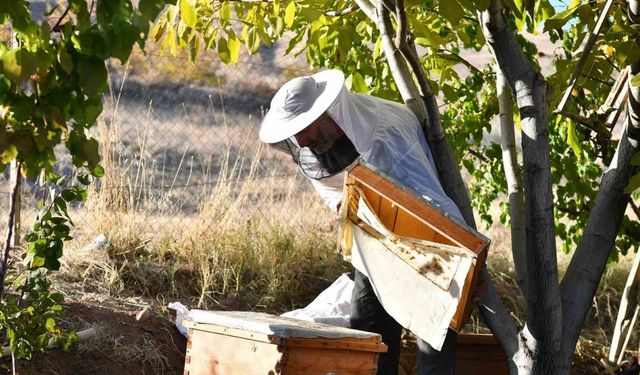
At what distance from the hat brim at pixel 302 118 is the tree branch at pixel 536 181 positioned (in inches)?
27.3

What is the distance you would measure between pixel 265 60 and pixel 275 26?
1238 cm

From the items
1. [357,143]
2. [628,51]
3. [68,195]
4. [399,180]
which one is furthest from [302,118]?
[628,51]

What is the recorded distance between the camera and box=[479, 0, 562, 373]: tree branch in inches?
138

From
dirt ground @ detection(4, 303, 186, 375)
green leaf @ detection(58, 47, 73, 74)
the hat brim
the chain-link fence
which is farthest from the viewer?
the chain-link fence

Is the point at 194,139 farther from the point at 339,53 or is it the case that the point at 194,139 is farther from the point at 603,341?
the point at 339,53

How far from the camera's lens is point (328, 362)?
3.71m

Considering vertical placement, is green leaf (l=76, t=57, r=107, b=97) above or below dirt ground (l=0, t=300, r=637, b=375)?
above

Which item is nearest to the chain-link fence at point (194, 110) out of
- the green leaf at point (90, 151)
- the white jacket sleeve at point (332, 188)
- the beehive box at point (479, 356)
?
the beehive box at point (479, 356)

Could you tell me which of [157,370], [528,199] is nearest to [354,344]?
[528,199]

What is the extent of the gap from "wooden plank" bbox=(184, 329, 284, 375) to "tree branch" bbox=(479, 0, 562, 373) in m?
0.94

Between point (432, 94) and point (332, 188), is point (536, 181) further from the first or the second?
point (332, 188)

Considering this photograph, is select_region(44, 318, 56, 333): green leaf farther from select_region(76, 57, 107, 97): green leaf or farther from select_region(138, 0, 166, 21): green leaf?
select_region(138, 0, 166, 21): green leaf

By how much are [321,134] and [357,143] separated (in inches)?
7.9

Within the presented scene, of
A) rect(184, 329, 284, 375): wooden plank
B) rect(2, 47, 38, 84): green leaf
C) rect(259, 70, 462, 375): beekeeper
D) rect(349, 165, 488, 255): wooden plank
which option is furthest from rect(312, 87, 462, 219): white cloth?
rect(2, 47, 38, 84): green leaf
